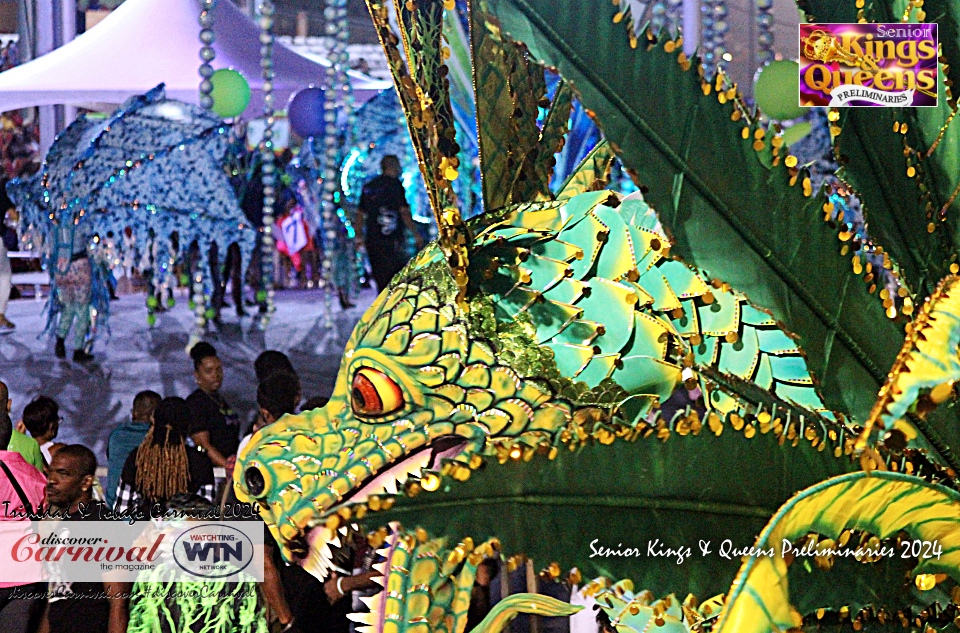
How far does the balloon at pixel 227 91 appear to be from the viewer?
215 inches

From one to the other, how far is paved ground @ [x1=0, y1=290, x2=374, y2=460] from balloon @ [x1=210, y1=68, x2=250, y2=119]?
1227 mm

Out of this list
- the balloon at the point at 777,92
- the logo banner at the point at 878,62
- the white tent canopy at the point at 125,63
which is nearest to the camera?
the logo banner at the point at 878,62

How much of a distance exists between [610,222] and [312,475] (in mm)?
306

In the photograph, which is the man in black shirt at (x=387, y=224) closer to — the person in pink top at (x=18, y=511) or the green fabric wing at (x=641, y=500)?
the person in pink top at (x=18, y=511)

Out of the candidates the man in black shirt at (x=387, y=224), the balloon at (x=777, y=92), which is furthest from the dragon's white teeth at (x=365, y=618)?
the man in black shirt at (x=387, y=224)

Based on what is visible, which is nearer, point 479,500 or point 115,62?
point 479,500

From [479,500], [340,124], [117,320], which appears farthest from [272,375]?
[117,320]

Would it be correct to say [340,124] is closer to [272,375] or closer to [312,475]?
[272,375]

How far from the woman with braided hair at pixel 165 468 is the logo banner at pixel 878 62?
2.17 m

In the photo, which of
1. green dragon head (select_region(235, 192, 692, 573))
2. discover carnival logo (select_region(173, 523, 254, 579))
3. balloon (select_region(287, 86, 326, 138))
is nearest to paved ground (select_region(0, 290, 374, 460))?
balloon (select_region(287, 86, 326, 138))

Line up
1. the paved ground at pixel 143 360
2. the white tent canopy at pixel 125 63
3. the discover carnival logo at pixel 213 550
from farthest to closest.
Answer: the white tent canopy at pixel 125 63 < the paved ground at pixel 143 360 < the discover carnival logo at pixel 213 550

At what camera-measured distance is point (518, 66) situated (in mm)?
936

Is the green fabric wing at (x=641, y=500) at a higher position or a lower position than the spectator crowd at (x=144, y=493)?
higher

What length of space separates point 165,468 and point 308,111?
329 cm
